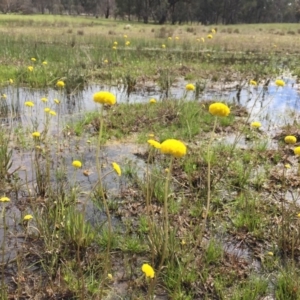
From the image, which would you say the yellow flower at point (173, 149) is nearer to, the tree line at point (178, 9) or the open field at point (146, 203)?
the open field at point (146, 203)

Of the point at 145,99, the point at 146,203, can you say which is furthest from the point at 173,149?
the point at 145,99

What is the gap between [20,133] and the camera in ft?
18.2

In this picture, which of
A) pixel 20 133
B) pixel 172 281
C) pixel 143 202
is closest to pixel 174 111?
pixel 20 133

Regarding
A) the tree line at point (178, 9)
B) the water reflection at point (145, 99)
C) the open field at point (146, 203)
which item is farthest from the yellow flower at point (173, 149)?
the tree line at point (178, 9)

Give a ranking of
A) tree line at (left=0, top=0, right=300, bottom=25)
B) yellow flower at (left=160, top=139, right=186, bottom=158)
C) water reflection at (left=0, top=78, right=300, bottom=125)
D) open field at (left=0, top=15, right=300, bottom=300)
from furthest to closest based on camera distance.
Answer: tree line at (left=0, top=0, right=300, bottom=25) → water reflection at (left=0, top=78, right=300, bottom=125) → open field at (left=0, top=15, right=300, bottom=300) → yellow flower at (left=160, top=139, right=186, bottom=158)

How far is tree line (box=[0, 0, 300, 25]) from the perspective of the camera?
5012 cm

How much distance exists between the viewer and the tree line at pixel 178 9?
5012 centimetres

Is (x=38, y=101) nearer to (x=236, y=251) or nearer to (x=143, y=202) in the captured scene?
(x=143, y=202)

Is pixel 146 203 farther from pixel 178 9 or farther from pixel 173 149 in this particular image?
pixel 178 9

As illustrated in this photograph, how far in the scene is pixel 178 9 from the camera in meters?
50.8

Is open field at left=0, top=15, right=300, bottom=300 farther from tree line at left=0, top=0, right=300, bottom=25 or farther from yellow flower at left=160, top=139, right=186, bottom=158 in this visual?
tree line at left=0, top=0, right=300, bottom=25

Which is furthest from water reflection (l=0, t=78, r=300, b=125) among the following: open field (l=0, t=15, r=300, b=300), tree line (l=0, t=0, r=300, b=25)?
tree line (l=0, t=0, r=300, b=25)

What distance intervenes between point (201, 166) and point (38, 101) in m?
4.22

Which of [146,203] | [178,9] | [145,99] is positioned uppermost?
[178,9]
